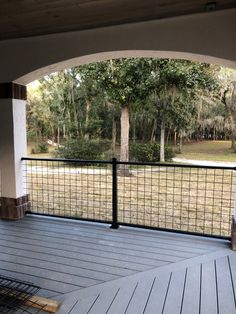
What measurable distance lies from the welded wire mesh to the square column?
162 centimetres

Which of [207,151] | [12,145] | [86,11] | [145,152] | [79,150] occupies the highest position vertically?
[86,11]

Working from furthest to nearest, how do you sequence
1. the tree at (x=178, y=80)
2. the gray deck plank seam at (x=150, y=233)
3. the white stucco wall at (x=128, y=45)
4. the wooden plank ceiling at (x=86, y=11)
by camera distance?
the tree at (x=178, y=80) → the gray deck plank seam at (x=150, y=233) → the white stucco wall at (x=128, y=45) → the wooden plank ceiling at (x=86, y=11)

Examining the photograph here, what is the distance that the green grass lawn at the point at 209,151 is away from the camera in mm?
13289

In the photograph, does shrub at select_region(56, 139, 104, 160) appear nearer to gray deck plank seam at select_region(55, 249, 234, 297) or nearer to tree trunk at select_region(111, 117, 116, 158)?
tree trunk at select_region(111, 117, 116, 158)

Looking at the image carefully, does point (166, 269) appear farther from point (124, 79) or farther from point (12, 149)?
point (124, 79)

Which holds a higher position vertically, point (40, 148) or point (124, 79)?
point (124, 79)

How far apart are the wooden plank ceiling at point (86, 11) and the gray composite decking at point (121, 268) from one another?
236 centimetres

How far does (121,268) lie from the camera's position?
8.18 ft

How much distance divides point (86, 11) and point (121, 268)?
242 centimetres

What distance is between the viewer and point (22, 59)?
11.5ft

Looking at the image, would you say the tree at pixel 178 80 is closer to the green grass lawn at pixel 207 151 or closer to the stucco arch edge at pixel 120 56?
the stucco arch edge at pixel 120 56

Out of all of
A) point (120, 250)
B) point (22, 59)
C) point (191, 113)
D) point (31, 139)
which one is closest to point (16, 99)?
point (22, 59)

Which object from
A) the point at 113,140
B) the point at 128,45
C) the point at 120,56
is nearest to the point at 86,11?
the point at 128,45

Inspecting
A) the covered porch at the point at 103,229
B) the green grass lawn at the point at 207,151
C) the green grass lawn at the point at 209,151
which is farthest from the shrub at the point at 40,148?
the covered porch at the point at 103,229
